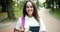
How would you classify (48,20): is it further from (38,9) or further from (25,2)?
Result: (25,2)

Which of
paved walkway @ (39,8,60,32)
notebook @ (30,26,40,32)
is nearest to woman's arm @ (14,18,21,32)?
notebook @ (30,26,40,32)

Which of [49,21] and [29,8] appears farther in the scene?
[49,21]

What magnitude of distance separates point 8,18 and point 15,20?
8 centimetres

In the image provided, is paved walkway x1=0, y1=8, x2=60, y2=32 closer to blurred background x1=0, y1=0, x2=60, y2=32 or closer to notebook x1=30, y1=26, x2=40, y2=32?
blurred background x1=0, y1=0, x2=60, y2=32

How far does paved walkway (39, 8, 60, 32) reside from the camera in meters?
2.27

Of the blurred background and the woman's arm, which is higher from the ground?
the blurred background

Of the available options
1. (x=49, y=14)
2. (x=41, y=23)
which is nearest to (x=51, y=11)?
(x=49, y=14)

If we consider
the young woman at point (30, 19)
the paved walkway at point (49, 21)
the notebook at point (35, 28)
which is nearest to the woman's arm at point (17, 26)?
the young woman at point (30, 19)

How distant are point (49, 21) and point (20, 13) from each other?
348mm

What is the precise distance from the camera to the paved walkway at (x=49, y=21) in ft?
7.46

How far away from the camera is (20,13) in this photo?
7.39 ft

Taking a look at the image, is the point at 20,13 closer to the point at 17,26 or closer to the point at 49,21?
the point at 17,26

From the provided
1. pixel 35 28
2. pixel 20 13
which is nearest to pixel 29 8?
pixel 20 13

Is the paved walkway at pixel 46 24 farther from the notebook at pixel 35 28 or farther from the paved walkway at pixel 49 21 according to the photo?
the notebook at pixel 35 28
